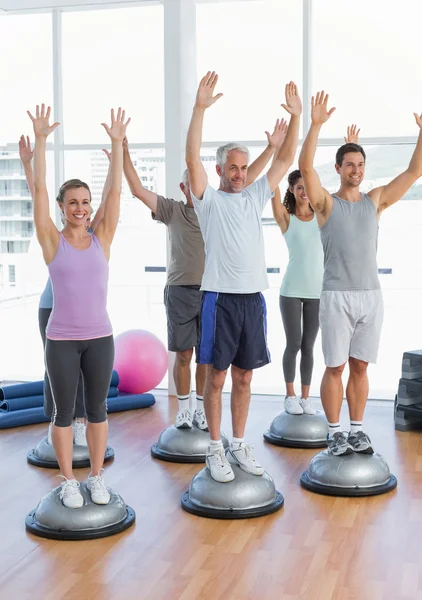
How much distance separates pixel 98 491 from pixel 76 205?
1266mm

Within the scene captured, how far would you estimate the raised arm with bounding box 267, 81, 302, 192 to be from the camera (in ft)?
13.0

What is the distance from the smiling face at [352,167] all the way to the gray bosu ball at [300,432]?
62.4 inches

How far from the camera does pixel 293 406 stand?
5160 mm

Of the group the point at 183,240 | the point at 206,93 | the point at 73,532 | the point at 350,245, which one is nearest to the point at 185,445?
the point at 183,240

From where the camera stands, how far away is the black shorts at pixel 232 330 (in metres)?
3.87

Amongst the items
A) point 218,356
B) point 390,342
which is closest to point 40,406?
point 218,356

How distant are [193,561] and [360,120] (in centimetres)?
410

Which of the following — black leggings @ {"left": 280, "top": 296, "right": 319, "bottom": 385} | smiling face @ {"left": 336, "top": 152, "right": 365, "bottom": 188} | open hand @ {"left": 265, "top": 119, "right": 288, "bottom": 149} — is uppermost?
open hand @ {"left": 265, "top": 119, "right": 288, "bottom": 149}

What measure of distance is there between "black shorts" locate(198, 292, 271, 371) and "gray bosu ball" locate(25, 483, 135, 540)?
80 cm

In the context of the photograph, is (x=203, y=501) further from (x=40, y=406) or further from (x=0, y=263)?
(x=0, y=263)

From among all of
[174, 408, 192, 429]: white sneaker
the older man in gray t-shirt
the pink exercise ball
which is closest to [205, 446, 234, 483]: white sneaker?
the older man in gray t-shirt

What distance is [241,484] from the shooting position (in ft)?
12.7

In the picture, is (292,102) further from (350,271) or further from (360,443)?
(360,443)

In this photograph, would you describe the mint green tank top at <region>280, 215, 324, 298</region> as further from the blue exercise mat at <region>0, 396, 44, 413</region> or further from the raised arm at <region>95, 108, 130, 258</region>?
the blue exercise mat at <region>0, 396, 44, 413</region>
